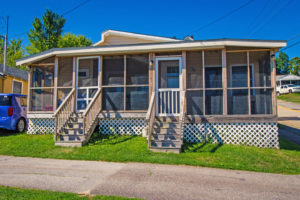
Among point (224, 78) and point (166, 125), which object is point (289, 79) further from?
point (166, 125)

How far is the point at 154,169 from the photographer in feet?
16.5

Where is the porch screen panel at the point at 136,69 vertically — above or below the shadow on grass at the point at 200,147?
above

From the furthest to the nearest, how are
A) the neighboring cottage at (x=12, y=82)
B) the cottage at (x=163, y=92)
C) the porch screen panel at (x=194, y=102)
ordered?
the neighboring cottage at (x=12, y=82)
the porch screen panel at (x=194, y=102)
the cottage at (x=163, y=92)

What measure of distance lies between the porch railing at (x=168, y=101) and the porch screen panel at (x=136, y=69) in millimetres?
1020

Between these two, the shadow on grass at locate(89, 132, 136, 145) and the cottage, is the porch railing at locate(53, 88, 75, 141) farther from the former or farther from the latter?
the shadow on grass at locate(89, 132, 136, 145)

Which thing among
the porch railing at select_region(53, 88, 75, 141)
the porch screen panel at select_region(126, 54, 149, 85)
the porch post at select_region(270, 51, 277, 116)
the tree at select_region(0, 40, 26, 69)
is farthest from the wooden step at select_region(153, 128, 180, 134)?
the tree at select_region(0, 40, 26, 69)

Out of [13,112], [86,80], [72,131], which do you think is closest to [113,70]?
[86,80]

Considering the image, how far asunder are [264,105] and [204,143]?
8.76 ft

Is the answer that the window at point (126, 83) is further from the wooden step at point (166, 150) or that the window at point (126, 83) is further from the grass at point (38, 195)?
the grass at point (38, 195)

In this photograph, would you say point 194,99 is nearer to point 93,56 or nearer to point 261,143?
point 261,143

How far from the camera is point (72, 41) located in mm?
33594

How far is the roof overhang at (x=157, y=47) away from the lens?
762 cm

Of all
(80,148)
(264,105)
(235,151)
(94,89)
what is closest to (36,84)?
(94,89)

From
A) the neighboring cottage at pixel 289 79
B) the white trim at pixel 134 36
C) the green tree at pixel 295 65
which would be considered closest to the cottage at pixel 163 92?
the white trim at pixel 134 36
